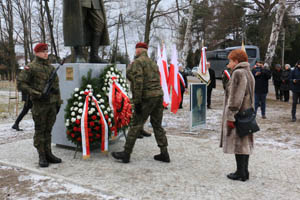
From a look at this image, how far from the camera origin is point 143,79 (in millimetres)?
4898

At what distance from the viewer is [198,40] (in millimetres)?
50188

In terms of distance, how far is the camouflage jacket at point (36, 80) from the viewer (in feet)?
15.0

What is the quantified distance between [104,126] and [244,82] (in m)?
2.55

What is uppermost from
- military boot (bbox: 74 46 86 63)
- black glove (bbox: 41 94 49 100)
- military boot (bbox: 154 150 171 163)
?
military boot (bbox: 74 46 86 63)

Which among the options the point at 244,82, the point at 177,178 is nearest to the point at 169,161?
the point at 177,178

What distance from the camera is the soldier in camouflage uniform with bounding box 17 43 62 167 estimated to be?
4598 mm

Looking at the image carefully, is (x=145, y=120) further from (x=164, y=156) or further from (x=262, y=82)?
(x=262, y=82)

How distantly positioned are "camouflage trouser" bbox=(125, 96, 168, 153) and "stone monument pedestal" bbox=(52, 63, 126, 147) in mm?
1395

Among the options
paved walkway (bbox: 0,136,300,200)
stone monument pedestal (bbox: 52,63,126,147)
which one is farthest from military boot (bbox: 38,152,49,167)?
stone monument pedestal (bbox: 52,63,126,147)

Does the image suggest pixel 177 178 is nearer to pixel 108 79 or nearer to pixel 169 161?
pixel 169 161

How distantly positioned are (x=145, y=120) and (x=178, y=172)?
1033 millimetres

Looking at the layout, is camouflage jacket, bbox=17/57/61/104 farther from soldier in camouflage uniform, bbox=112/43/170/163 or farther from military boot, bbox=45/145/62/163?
soldier in camouflage uniform, bbox=112/43/170/163

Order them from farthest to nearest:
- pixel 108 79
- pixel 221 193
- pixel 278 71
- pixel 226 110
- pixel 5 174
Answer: pixel 278 71 → pixel 108 79 → pixel 5 174 → pixel 226 110 → pixel 221 193

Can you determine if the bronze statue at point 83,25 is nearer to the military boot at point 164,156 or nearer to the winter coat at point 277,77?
the military boot at point 164,156
